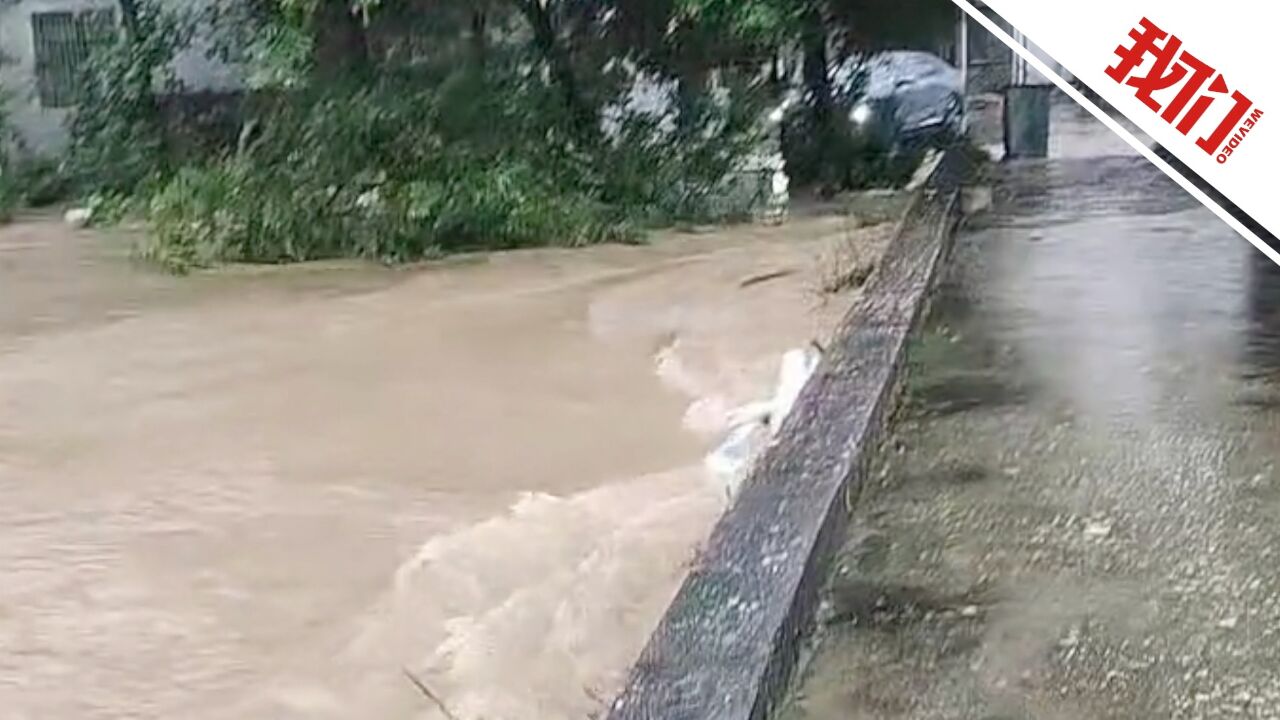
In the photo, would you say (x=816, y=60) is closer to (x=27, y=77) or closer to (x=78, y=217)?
(x=78, y=217)

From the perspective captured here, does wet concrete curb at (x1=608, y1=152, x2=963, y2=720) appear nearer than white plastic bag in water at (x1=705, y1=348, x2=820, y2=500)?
Yes

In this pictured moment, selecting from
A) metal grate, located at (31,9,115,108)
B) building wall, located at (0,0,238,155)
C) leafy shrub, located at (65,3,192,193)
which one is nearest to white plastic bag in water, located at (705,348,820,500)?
leafy shrub, located at (65,3,192,193)

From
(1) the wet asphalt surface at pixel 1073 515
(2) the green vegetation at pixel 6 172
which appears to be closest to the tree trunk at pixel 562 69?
(2) the green vegetation at pixel 6 172

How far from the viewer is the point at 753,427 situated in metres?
7.05

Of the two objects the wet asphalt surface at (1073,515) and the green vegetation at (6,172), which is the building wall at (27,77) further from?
the wet asphalt surface at (1073,515)

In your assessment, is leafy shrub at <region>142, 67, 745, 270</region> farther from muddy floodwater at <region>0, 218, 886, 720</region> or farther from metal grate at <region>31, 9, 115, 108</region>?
metal grate at <region>31, 9, 115, 108</region>

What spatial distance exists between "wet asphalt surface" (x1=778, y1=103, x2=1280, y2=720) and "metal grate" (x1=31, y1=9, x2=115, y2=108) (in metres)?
12.4

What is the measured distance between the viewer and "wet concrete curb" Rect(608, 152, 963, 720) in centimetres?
322

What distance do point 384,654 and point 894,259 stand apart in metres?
3.51

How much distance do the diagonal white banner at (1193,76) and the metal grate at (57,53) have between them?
39.8ft

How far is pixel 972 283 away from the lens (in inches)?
304

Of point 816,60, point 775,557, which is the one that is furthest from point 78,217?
point 775,557

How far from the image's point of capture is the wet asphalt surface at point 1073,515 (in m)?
3.52

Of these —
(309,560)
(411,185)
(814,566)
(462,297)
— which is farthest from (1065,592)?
(411,185)
